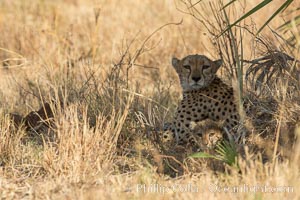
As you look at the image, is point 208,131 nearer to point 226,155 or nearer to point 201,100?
point 201,100

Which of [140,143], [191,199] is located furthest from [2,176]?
[191,199]

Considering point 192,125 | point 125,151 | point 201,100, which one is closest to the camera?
point 125,151

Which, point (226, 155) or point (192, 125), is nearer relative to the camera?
point (226, 155)

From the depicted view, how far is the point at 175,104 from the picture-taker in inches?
278

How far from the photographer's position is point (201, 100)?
5.93 m

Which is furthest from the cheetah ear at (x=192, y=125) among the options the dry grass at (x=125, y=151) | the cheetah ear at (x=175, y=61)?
the cheetah ear at (x=175, y=61)

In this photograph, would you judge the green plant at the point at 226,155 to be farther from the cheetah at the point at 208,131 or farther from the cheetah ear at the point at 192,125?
the cheetah ear at the point at 192,125

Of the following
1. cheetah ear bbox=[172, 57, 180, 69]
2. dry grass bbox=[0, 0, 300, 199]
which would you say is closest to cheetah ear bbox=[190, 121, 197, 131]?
dry grass bbox=[0, 0, 300, 199]

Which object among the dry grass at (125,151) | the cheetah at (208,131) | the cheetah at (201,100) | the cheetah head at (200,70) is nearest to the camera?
the dry grass at (125,151)

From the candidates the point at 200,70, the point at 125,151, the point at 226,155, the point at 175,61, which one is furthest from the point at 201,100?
the point at 226,155

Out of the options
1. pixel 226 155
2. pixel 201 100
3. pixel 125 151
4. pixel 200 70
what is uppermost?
pixel 200 70

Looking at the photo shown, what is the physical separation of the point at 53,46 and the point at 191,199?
16.4 ft

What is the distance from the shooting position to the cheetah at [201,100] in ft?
18.7

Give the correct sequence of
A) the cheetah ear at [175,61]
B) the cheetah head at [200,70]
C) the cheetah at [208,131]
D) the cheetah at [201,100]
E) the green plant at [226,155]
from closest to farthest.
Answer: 1. the green plant at [226,155]
2. the cheetah at [208,131]
3. the cheetah at [201,100]
4. the cheetah head at [200,70]
5. the cheetah ear at [175,61]
